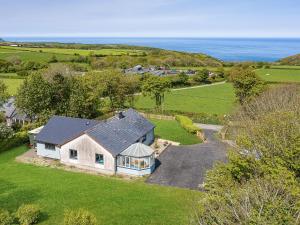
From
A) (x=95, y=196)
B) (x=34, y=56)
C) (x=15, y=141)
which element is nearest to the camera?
(x=95, y=196)

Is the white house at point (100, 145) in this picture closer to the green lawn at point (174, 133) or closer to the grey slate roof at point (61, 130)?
the grey slate roof at point (61, 130)

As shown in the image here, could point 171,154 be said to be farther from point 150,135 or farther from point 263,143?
point 263,143

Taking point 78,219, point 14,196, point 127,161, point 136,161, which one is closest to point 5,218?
point 78,219

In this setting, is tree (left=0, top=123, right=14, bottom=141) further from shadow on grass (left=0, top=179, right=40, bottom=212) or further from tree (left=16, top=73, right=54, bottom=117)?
shadow on grass (left=0, top=179, right=40, bottom=212)

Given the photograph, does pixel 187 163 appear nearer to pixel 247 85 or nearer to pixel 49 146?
pixel 49 146

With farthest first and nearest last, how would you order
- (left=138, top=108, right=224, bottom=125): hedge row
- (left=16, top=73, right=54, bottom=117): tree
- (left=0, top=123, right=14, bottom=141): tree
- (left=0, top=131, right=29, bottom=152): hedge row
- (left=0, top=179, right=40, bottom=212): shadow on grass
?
1. (left=138, top=108, right=224, bottom=125): hedge row
2. (left=16, top=73, right=54, bottom=117): tree
3. (left=0, top=123, right=14, bottom=141): tree
4. (left=0, top=131, right=29, bottom=152): hedge row
5. (left=0, top=179, right=40, bottom=212): shadow on grass

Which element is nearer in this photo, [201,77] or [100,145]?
[100,145]

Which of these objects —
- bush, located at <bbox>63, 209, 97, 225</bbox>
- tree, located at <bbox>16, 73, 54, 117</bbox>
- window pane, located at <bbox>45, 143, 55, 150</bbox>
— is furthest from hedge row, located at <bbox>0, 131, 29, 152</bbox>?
bush, located at <bbox>63, 209, 97, 225</bbox>

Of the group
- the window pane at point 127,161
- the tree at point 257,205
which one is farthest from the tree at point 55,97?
the tree at point 257,205
